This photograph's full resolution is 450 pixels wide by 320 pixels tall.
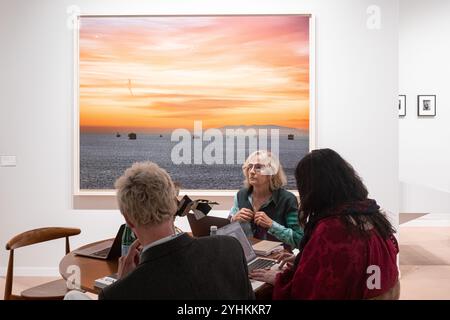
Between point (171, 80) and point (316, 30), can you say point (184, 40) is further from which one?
point (316, 30)

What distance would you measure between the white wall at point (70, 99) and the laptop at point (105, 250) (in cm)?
132

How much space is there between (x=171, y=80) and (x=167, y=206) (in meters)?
2.31

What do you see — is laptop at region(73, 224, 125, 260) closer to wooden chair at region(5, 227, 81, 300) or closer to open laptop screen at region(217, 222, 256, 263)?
wooden chair at region(5, 227, 81, 300)

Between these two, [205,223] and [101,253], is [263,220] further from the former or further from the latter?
[101,253]

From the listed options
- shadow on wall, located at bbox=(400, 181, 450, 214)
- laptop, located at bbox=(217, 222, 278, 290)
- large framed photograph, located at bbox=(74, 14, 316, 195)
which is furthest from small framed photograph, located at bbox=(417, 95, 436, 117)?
laptop, located at bbox=(217, 222, 278, 290)

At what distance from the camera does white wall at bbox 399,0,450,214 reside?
5773mm

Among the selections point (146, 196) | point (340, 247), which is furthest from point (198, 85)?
point (340, 247)

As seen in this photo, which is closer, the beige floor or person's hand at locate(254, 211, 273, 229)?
person's hand at locate(254, 211, 273, 229)

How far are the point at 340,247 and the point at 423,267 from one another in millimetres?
2884

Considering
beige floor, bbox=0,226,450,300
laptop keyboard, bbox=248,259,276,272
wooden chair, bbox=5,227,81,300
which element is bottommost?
beige floor, bbox=0,226,450,300

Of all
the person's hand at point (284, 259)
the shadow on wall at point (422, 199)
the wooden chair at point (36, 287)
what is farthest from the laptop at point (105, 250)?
the shadow on wall at point (422, 199)

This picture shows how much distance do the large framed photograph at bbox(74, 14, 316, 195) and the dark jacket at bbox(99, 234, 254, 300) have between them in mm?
2231

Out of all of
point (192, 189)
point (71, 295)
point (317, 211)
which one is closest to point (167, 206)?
point (71, 295)

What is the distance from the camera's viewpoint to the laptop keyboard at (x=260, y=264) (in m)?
1.96
